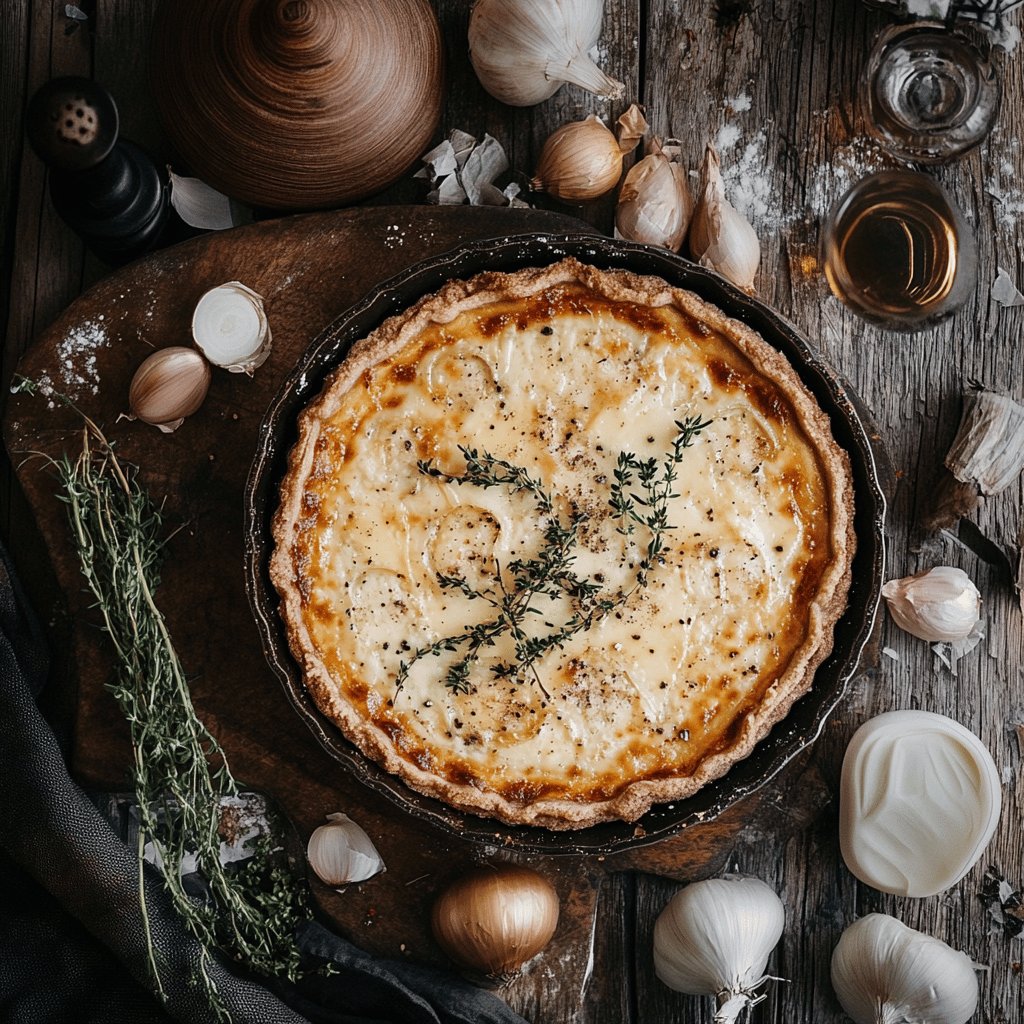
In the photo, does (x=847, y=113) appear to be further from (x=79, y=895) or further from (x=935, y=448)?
(x=79, y=895)

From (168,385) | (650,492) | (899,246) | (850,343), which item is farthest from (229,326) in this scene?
(899,246)

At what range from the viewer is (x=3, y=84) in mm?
3008

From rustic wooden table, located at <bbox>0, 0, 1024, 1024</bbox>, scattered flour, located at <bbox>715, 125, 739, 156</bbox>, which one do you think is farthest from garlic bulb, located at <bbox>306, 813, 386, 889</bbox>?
scattered flour, located at <bbox>715, 125, 739, 156</bbox>

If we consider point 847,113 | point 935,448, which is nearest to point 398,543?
point 935,448

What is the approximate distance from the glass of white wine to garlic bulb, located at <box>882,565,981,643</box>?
2.36 feet

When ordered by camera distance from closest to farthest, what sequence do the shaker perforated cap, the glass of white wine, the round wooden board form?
the shaker perforated cap, the round wooden board, the glass of white wine

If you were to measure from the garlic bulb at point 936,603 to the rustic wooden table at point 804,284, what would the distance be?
0.27 feet

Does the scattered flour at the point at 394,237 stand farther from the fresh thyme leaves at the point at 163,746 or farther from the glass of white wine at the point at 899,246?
the glass of white wine at the point at 899,246

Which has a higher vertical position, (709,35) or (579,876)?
(709,35)

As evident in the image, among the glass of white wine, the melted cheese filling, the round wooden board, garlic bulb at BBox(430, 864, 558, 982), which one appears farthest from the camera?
the glass of white wine

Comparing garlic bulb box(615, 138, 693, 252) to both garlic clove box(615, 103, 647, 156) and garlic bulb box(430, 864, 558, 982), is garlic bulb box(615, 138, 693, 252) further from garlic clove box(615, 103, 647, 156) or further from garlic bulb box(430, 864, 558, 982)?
garlic bulb box(430, 864, 558, 982)

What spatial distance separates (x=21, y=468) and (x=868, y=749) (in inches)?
93.3

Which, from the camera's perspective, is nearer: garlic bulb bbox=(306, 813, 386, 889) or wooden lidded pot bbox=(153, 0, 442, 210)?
wooden lidded pot bbox=(153, 0, 442, 210)

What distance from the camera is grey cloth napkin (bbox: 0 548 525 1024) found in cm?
269
